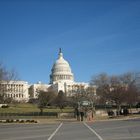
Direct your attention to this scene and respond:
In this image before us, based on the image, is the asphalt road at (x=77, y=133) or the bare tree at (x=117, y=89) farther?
the bare tree at (x=117, y=89)

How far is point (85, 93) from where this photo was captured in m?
142

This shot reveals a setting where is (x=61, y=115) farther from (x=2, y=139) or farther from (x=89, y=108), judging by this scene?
(x=2, y=139)

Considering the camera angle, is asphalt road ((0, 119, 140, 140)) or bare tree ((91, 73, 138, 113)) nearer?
asphalt road ((0, 119, 140, 140))

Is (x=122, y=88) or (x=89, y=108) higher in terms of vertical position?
(x=122, y=88)

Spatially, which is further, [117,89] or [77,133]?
[117,89]

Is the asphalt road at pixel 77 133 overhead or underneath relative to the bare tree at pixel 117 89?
underneath

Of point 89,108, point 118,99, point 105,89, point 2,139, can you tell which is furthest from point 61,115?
point 2,139

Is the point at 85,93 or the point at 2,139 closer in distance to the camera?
the point at 2,139

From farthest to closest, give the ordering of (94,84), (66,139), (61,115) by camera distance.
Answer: (94,84)
(61,115)
(66,139)

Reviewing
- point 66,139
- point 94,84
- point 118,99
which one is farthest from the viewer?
point 94,84

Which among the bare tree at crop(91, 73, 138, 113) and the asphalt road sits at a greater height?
the bare tree at crop(91, 73, 138, 113)

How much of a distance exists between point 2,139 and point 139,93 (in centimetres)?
10349

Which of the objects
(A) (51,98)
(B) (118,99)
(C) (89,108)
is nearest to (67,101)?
(A) (51,98)

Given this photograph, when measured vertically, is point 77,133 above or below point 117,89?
below
